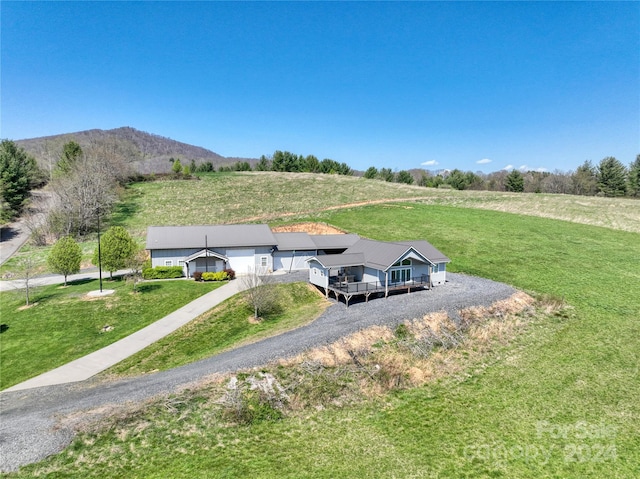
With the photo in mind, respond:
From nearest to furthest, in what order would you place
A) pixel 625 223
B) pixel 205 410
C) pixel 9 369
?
pixel 205 410, pixel 9 369, pixel 625 223

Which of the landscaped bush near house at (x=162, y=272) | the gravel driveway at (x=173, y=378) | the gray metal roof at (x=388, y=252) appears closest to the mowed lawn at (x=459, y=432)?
the gravel driveway at (x=173, y=378)

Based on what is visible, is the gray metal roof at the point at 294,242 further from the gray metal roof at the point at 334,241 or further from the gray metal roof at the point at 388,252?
the gray metal roof at the point at 388,252

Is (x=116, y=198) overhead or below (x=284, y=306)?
overhead

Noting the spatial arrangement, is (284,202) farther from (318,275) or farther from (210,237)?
(318,275)

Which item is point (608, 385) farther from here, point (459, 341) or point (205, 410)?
point (205, 410)

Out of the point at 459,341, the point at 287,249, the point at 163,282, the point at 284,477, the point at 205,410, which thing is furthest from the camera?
the point at 287,249

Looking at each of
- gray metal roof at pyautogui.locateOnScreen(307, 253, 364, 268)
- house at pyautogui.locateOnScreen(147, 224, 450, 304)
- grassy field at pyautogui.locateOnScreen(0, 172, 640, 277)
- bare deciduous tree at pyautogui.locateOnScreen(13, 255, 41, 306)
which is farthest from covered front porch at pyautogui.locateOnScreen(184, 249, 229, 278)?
grassy field at pyautogui.locateOnScreen(0, 172, 640, 277)

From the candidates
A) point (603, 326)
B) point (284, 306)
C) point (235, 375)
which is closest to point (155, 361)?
point (235, 375)

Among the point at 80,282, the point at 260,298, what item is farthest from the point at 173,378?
the point at 80,282
